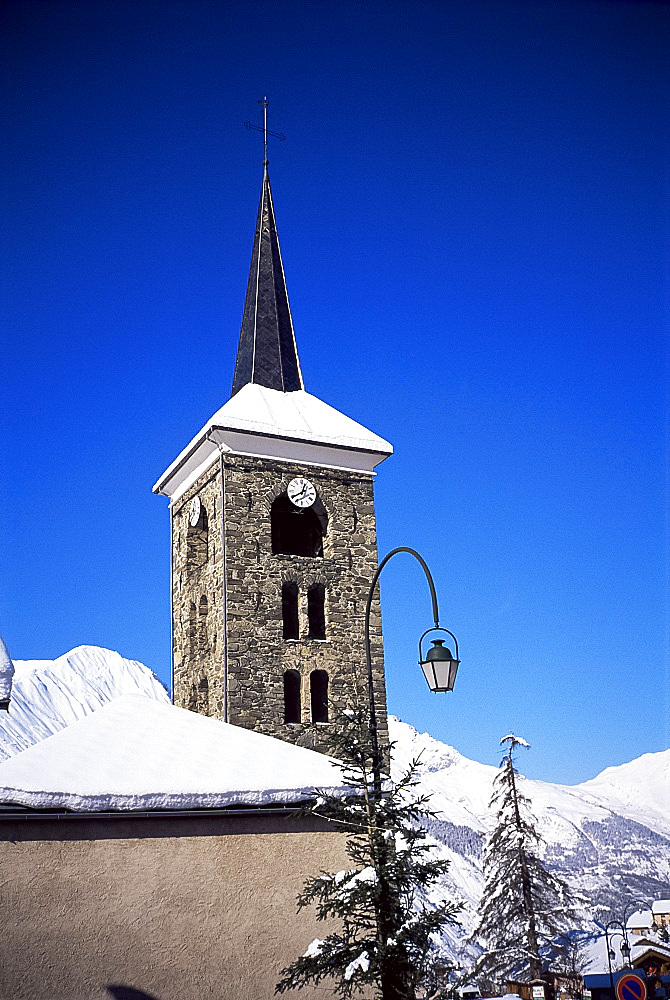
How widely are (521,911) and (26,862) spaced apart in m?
21.8

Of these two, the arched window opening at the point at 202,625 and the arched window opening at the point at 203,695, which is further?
the arched window opening at the point at 202,625

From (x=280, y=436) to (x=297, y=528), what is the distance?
7.61 ft

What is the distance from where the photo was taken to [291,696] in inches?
879

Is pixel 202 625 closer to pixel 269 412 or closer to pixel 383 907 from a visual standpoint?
pixel 269 412

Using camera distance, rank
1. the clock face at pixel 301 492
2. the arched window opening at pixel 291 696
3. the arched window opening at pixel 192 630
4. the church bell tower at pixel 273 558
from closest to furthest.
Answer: the church bell tower at pixel 273 558 < the arched window opening at pixel 291 696 < the clock face at pixel 301 492 < the arched window opening at pixel 192 630

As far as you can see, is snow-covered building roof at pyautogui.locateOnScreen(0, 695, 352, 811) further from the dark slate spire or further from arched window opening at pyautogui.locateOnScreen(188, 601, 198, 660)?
the dark slate spire

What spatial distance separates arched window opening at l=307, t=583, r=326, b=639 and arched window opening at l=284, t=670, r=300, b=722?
1.05m

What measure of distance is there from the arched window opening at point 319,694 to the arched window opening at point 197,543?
13.3 feet

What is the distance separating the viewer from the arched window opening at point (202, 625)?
23.7 m

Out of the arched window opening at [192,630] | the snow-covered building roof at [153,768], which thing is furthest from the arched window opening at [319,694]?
the snow-covered building roof at [153,768]

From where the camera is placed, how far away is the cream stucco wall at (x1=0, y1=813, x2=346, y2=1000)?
10.5 metres

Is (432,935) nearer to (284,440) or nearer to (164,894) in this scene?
(164,894)

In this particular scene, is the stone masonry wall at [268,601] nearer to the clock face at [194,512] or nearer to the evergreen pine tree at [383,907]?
the clock face at [194,512]


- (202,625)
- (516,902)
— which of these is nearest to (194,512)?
(202,625)
